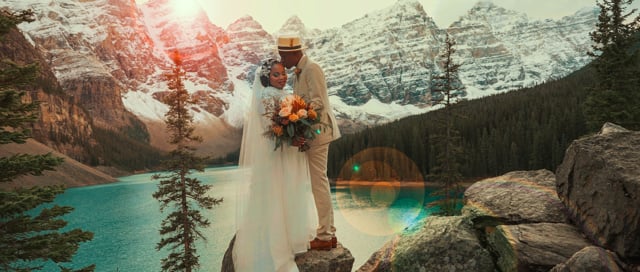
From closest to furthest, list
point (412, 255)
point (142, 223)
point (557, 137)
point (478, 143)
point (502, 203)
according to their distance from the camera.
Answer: point (412, 255) < point (502, 203) < point (142, 223) < point (557, 137) < point (478, 143)

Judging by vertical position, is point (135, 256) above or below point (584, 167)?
below

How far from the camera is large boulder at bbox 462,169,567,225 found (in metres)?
6.14

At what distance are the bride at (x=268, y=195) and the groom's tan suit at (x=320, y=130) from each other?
0.78 feet

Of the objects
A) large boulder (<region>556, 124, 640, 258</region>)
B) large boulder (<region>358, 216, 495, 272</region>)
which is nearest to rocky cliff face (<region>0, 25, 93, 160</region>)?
large boulder (<region>358, 216, 495, 272</region>)

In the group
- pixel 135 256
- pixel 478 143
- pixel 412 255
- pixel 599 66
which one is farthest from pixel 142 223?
pixel 478 143

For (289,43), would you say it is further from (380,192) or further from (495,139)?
(495,139)

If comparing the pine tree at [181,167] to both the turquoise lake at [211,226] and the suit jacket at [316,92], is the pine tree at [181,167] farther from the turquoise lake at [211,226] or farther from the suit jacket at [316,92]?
the suit jacket at [316,92]

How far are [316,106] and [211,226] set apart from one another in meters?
37.2

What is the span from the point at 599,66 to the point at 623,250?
2775 cm

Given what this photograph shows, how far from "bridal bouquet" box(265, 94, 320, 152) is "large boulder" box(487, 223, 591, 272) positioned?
2989mm

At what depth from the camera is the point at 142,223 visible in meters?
48.9

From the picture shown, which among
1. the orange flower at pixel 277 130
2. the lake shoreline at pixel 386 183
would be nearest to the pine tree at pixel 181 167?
the orange flower at pixel 277 130

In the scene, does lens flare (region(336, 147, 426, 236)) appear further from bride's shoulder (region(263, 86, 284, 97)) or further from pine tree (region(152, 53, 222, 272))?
bride's shoulder (region(263, 86, 284, 97))

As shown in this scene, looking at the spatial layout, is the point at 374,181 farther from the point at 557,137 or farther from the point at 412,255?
the point at 412,255
